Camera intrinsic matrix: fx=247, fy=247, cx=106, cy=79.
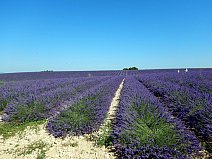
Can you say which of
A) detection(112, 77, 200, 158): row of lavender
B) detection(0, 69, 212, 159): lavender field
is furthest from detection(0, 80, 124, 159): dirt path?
detection(112, 77, 200, 158): row of lavender

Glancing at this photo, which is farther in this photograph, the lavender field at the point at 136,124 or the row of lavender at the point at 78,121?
the row of lavender at the point at 78,121

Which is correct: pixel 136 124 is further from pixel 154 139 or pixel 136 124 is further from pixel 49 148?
pixel 49 148

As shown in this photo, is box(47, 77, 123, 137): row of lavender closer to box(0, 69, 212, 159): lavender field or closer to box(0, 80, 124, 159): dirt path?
box(0, 69, 212, 159): lavender field

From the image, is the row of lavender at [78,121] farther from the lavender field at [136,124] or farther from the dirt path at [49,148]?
the dirt path at [49,148]

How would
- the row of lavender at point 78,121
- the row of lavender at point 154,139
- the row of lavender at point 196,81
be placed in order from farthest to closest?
the row of lavender at point 196,81 < the row of lavender at point 78,121 < the row of lavender at point 154,139

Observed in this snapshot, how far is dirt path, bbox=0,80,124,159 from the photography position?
155 inches

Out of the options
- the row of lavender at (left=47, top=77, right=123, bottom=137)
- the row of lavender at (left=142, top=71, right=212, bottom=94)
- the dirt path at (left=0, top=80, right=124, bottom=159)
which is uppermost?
the row of lavender at (left=142, top=71, right=212, bottom=94)

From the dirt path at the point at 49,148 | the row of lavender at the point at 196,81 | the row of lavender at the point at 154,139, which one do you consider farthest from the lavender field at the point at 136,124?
the row of lavender at the point at 196,81

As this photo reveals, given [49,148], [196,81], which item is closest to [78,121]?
[49,148]

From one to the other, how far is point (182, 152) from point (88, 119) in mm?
2451

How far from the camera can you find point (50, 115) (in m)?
6.76

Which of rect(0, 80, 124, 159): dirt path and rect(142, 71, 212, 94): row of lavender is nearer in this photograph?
rect(0, 80, 124, 159): dirt path

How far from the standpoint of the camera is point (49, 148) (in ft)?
14.1

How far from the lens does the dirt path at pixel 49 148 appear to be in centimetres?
395
